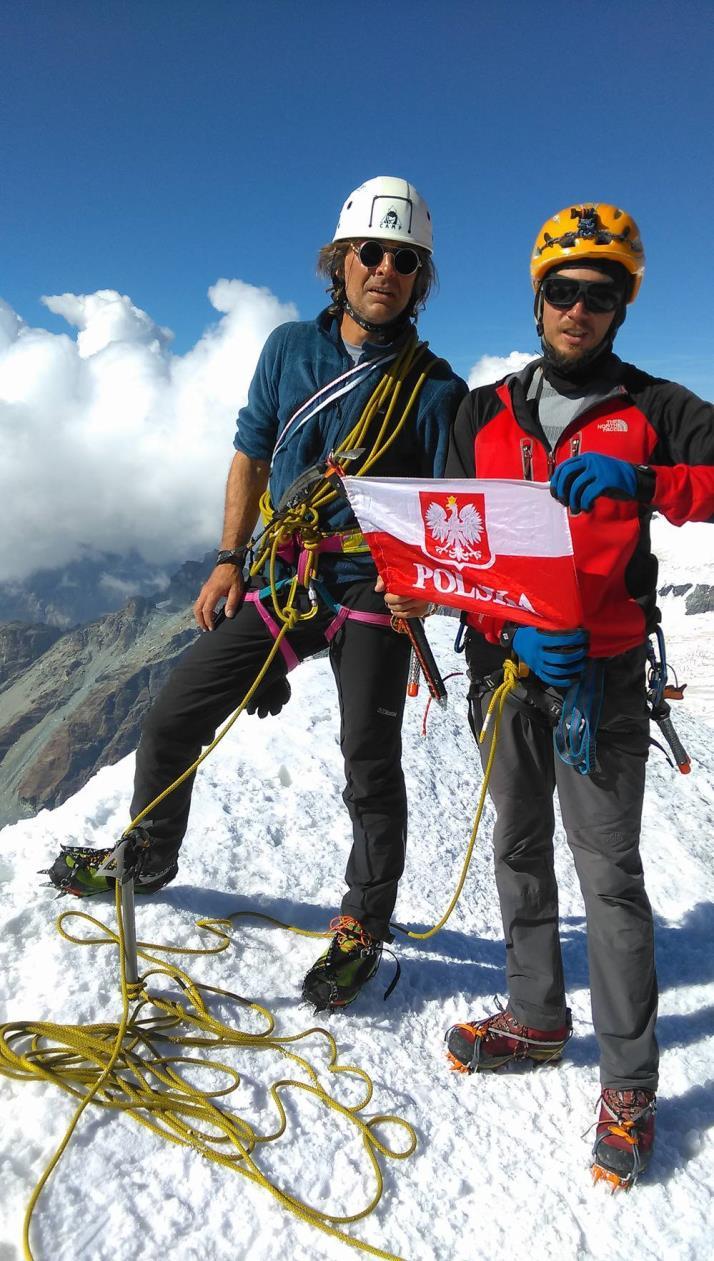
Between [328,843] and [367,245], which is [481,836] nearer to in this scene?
[328,843]

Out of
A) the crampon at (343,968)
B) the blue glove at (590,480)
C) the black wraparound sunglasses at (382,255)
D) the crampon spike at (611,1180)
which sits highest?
the black wraparound sunglasses at (382,255)

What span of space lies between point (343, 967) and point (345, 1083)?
0.57m

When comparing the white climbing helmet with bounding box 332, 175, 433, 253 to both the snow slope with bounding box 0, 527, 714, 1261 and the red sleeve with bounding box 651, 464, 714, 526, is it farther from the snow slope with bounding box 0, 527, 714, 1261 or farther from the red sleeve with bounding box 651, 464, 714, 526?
A: the snow slope with bounding box 0, 527, 714, 1261

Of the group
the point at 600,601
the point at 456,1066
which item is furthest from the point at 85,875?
the point at 600,601

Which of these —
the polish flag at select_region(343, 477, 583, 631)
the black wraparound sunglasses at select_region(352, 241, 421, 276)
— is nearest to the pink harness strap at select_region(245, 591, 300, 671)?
the polish flag at select_region(343, 477, 583, 631)

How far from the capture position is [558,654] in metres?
3.04

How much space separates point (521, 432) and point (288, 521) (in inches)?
49.2

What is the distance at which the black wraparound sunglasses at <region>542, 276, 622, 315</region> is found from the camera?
3.07m

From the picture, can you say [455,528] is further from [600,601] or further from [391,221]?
[391,221]

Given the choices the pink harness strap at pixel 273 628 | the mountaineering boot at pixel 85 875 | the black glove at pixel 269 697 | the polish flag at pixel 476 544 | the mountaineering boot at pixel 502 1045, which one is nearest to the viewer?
the polish flag at pixel 476 544

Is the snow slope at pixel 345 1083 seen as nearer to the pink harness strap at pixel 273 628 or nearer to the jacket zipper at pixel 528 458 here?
the pink harness strap at pixel 273 628

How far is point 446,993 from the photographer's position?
4.18 metres

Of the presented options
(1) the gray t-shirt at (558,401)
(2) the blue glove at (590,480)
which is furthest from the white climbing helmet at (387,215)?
(2) the blue glove at (590,480)

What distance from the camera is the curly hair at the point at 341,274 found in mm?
3928
